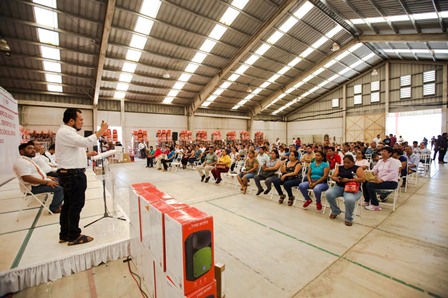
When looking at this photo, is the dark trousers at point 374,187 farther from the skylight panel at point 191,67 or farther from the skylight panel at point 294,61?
the skylight panel at point 294,61

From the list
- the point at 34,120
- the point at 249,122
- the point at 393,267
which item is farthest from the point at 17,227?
the point at 249,122

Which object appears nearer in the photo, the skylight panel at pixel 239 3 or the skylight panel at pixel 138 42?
the skylight panel at pixel 239 3

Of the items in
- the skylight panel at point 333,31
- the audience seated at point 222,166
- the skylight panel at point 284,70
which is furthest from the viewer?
the skylight panel at point 284,70

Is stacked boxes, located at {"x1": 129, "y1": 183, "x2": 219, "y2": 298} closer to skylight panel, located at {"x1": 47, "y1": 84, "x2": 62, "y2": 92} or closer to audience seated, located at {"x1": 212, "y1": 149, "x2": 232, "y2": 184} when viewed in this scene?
audience seated, located at {"x1": 212, "y1": 149, "x2": 232, "y2": 184}

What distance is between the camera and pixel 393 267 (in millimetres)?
2156

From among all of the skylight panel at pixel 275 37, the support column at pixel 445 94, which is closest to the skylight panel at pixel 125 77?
the skylight panel at pixel 275 37

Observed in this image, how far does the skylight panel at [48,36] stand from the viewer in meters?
8.36

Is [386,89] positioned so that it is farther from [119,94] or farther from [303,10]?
[119,94]

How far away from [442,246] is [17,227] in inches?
231

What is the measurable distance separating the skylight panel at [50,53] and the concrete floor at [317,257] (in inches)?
439

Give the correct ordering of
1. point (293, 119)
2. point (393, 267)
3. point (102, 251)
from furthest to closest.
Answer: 1. point (293, 119)
2. point (102, 251)
3. point (393, 267)

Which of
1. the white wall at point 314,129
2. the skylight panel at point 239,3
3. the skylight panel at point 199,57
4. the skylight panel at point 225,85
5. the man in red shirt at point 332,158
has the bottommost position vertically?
the man in red shirt at point 332,158

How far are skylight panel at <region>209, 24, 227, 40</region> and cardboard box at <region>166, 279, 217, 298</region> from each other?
35.2ft

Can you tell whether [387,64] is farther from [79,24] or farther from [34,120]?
[34,120]
